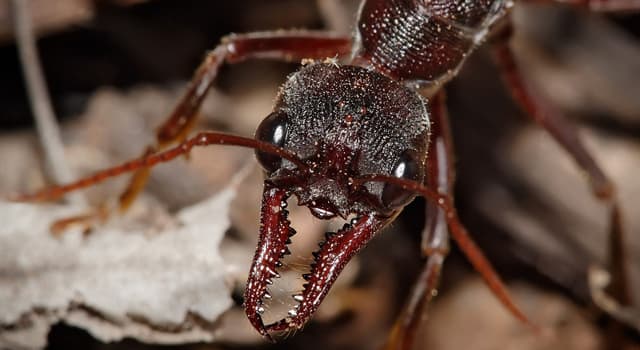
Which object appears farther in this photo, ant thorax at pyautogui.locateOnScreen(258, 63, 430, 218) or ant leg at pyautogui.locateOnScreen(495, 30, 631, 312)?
ant leg at pyautogui.locateOnScreen(495, 30, 631, 312)

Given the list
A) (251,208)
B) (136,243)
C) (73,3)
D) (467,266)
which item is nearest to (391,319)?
(467,266)

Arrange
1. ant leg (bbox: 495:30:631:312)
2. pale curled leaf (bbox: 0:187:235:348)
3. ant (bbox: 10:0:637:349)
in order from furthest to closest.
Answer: ant leg (bbox: 495:30:631:312)
pale curled leaf (bbox: 0:187:235:348)
ant (bbox: 10:0:637:349)

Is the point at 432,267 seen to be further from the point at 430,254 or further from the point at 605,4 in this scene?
the point at 605,4

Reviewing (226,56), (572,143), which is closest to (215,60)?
(226,56)

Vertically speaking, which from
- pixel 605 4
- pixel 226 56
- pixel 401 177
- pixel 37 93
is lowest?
pixel 605 4

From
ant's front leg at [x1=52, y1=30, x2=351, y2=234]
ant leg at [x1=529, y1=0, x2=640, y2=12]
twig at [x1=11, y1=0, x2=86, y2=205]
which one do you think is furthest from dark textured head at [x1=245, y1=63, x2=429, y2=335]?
ant leg at [x1=529, y1=0, x2=640, y2=12]

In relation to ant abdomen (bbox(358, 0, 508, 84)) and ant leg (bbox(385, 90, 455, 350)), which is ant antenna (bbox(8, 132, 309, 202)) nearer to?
ant abdomen (bbox(358, 0, 508, 84))

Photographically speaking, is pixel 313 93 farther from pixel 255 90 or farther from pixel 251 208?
pixel 255 90
